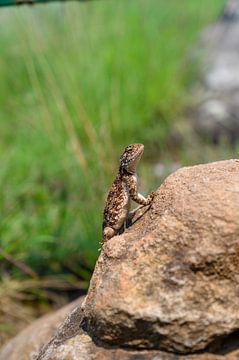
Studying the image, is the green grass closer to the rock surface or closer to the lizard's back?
the lizard's back

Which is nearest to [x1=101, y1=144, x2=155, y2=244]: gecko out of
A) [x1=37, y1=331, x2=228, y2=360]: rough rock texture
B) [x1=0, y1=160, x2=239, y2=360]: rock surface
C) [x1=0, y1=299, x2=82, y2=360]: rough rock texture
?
[x1=0, y1=160, x2=239, y2=360]: rock surface

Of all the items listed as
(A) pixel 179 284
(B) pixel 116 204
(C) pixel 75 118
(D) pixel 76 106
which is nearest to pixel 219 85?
(C) pixel 75 118

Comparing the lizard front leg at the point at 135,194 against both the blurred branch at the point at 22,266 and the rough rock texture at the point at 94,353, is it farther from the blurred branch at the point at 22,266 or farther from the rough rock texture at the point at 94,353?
the blurred branch at the point at 22,266

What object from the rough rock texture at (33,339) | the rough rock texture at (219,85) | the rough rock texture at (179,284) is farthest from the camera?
the rough rock texture at (219,85)

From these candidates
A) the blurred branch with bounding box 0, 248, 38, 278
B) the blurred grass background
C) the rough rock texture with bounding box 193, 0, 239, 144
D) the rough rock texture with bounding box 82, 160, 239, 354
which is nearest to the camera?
the rough rock texture with bounding box 82, 160, 239, 354

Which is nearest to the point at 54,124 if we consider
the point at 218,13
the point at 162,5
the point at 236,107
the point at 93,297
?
the point at 236,107

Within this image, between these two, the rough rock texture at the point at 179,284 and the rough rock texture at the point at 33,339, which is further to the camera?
the rough rock texture at the point at 33,339

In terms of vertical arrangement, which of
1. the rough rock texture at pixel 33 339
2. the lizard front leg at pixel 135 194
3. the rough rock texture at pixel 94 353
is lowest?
the rough rock texture at pixel 33 339

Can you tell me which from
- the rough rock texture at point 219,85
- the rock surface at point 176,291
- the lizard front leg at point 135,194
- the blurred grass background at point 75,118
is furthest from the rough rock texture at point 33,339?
the rough rock texture at point 219,85
